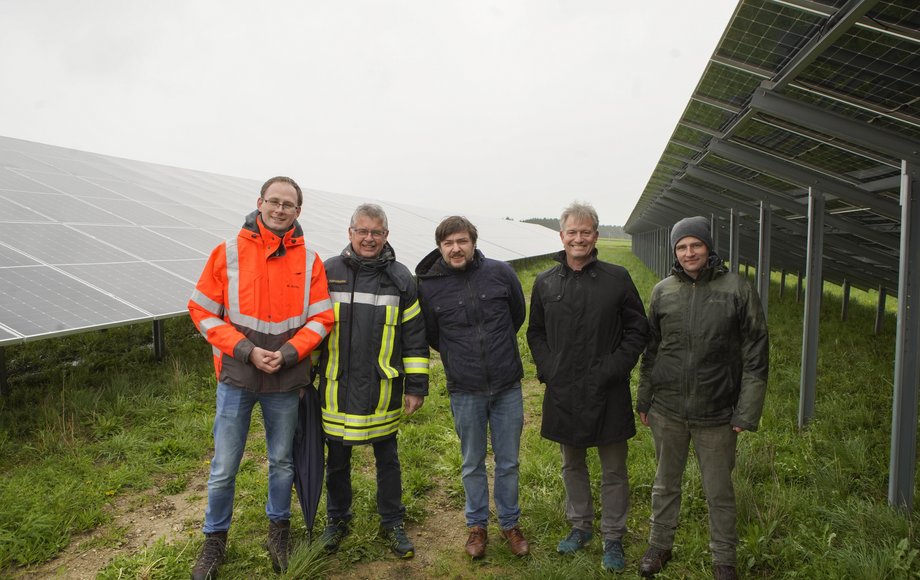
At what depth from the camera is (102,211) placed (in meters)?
8.30

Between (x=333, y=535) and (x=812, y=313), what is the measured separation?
467cm

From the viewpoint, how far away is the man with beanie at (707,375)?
2799mm

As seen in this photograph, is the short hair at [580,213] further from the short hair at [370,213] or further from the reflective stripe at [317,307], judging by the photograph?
the reflective stripe at [317,307]

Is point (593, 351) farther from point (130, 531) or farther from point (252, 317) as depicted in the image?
point (130, 531)

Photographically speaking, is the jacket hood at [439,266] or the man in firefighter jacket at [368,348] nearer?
the man in firefighter jacket at [368,348]

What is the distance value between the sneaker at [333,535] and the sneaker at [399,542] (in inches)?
10.3

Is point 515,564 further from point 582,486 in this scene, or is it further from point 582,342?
point 582,342

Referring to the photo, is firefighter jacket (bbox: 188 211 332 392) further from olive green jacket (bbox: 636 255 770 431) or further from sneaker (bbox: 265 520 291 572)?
olive green jacket (bbox: 636 255 770 431)

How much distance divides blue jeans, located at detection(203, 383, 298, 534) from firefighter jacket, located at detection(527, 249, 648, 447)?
1.52 meters

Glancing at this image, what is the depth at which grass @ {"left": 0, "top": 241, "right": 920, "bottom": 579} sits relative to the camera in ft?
10.2

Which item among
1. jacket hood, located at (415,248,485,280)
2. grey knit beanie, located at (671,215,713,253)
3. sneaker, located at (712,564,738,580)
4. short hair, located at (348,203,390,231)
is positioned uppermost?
short hair, located at (348,203,390,231)

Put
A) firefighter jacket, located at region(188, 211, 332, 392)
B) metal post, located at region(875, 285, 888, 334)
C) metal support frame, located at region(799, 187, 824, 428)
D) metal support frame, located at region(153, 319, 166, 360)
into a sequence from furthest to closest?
metal post, located at region(875, 285, 888, 334)
metal support frame, located at region(153, 319, 166, 360)
metal support frame, located at region(799, 187, 824, 428)
firefighter jacket, located at region(188, 211, 332, 392)

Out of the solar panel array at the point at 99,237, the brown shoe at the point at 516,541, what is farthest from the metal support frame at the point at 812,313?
the solar panel array at the point at 99,237

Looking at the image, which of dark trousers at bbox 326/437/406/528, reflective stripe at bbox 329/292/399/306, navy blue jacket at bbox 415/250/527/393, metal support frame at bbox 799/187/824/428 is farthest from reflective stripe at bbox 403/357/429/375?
metal support frame at bbox 799/187/824/428
